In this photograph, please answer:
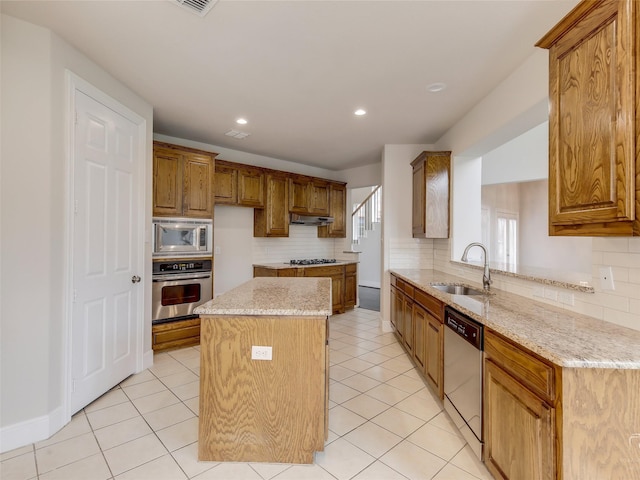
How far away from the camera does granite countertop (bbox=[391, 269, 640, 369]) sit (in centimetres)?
118

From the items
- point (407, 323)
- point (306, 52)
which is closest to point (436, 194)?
point (407, 323)

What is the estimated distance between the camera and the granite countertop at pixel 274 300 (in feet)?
5.81

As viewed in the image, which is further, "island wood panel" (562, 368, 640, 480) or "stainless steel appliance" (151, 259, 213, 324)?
"stainless steel appliance" (151, 259, 213, 324)

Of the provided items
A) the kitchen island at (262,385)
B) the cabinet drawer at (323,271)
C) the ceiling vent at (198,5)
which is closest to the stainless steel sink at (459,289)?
the kitchen island at (262,385)

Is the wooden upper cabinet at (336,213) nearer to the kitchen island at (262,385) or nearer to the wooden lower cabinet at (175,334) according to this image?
the wooden lower cabinet at (175,334)

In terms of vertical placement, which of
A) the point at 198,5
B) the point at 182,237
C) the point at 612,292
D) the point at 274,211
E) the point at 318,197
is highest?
the point at 198,5

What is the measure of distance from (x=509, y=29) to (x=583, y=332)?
1863 mm

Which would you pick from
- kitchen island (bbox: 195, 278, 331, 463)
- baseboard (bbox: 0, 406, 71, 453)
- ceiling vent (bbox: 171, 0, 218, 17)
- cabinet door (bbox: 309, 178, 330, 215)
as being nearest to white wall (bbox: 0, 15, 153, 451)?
baseboard (bbox: 0, 406, 71, 453)

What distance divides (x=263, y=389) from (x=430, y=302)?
1553mm

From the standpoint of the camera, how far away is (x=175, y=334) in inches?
144

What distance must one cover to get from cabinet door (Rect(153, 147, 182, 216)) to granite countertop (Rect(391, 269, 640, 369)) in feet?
10.1

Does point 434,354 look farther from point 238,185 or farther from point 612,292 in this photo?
point 238,185

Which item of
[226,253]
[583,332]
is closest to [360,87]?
[583,332]

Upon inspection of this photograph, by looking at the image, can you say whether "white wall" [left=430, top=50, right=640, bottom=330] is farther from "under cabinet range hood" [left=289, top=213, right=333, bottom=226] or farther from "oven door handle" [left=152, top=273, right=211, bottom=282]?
"oven door handle" [left=152, top=273, right=211, bottom=282]
